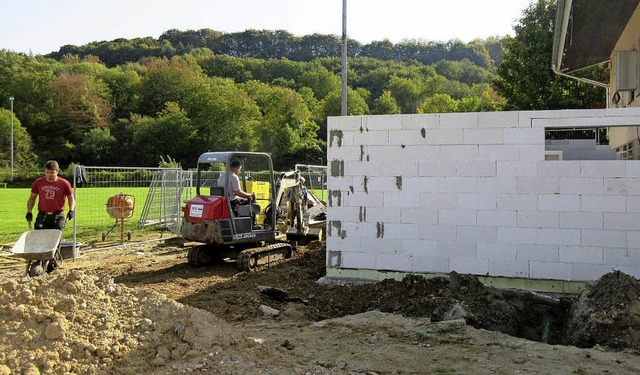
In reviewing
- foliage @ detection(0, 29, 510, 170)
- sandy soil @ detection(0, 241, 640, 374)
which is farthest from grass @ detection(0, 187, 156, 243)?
foliage @ detection(0, 29, 510, 170)

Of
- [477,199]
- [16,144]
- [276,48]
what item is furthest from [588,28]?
[276,48]

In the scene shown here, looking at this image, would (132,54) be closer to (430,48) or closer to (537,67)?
(430,48)

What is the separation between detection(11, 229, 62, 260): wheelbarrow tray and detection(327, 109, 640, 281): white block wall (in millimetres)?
4204

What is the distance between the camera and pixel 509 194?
26.9ft

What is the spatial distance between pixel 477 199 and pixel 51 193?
6.82 m

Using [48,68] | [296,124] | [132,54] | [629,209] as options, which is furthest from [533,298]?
[132,54]

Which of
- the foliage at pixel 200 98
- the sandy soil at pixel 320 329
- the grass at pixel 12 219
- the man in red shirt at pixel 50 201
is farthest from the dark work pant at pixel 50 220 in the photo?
the foliage at pixel 200 98

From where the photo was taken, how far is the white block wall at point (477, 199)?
7.80 meters

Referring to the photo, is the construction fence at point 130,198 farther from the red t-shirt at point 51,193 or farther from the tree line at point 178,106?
the tree line at point 178,106

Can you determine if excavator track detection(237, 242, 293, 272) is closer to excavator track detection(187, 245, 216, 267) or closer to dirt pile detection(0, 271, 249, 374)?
excavator track detection(187, 245, 216, 267)

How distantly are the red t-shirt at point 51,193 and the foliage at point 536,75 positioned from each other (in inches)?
1008

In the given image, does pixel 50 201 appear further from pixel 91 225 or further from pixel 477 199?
pixel 91 225

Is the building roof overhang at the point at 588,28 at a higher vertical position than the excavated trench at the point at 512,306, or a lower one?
higher

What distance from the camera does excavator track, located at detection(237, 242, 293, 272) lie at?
10664mm
